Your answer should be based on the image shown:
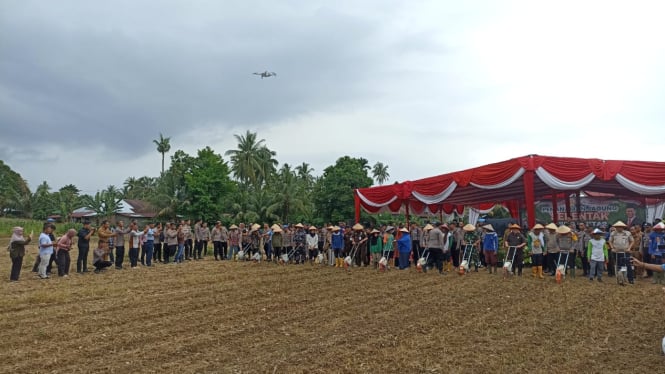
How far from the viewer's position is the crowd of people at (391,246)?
11.3 metres

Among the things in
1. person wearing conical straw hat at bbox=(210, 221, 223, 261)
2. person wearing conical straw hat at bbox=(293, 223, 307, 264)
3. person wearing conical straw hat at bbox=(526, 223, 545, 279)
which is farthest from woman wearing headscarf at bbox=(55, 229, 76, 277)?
person wearing conical straw hat at bbox=(526, 223, 545, 279)

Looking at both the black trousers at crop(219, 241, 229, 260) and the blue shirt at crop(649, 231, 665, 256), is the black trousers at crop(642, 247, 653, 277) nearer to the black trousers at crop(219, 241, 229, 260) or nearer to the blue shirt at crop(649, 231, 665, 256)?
the blue shirt at crop(649, 231, 665, 256)

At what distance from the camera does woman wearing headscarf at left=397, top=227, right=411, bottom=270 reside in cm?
1330

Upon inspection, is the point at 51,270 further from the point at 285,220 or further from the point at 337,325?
the point at 285,220

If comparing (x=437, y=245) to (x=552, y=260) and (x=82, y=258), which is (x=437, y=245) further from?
(x=82, y=258)

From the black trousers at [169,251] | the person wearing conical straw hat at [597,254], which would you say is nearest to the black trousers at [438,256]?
the person wearing conical straw hat at [597,254]

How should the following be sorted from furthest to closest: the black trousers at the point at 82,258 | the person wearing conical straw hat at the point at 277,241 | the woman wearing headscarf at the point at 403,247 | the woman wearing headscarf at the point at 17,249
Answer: the person wearing conical straw hat at the point at 277,241, the woman wearing headscarf at the point at 403,247, the black trousers at the point at 82,258, the woman wearing headscarf at the point at 17,249

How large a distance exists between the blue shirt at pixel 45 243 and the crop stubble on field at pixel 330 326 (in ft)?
3.83

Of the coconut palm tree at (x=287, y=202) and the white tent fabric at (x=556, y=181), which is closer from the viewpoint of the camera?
the white tent fabric at (x=556, y=181)

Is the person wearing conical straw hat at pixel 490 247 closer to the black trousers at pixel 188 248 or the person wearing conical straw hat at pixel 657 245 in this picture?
the person wearing conical straw hat at pixel 657 245

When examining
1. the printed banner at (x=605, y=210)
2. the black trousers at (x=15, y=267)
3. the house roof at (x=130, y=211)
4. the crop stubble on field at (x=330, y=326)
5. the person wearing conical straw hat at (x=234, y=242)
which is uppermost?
the house roof at (x=130, y=211)

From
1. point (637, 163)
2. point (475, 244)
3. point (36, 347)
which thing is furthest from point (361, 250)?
point (36, 347)

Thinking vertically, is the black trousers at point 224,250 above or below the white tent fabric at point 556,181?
below

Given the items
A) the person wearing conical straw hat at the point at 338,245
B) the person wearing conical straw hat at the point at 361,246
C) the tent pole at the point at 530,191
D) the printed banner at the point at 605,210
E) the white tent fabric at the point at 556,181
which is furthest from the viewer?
the printed banner at the point at 605,210
